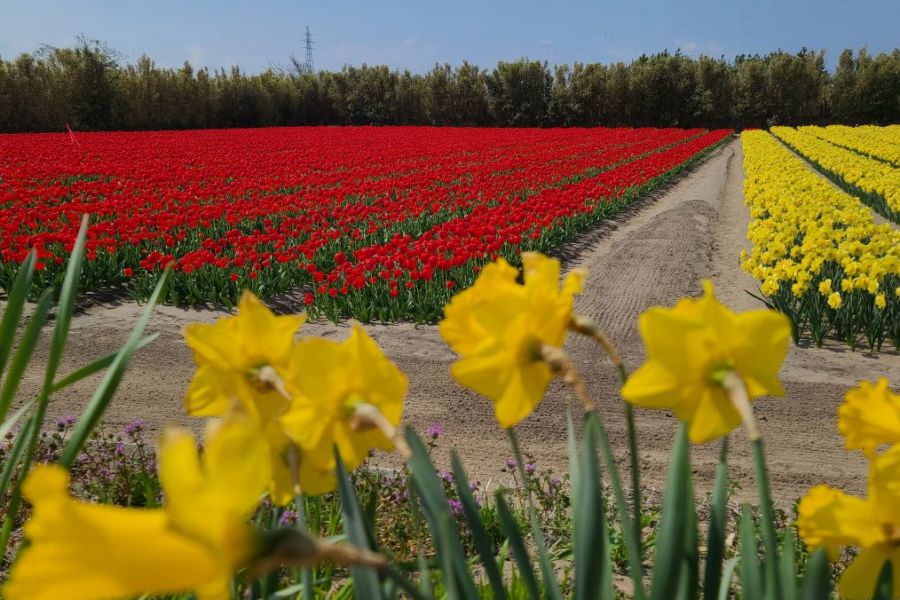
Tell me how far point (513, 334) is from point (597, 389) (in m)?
4.64

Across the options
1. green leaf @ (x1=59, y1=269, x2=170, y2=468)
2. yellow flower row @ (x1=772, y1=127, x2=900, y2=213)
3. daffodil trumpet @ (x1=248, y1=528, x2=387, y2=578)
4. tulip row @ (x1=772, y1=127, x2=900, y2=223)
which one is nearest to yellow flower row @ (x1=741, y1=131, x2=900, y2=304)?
tulip row @ (x1=772, y1=127, x2=900, y2=223)

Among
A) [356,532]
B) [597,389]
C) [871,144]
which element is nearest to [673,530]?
[356,532]

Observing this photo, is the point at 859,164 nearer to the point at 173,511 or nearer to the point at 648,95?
the point at 173,511

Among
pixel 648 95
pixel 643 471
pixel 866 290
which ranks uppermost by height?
pixel 648 95

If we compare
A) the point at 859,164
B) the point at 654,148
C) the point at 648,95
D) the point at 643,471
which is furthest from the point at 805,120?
the point at 643,471

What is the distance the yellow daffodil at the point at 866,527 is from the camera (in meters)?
0.86

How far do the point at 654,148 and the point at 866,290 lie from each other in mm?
23947

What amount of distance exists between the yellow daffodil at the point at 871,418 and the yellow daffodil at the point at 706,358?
0.44 feet

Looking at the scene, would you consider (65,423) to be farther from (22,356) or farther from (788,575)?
(788,575)

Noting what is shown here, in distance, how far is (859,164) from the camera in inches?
736

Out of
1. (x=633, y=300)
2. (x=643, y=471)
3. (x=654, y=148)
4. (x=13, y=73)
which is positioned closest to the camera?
(x=643, y=471)

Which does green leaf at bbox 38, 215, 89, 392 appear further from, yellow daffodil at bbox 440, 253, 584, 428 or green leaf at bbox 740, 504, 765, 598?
green leaf at bbox 740, 504, 765, 598

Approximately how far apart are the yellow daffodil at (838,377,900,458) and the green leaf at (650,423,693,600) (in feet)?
0.73

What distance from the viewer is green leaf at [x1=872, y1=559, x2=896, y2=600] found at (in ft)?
3.00
